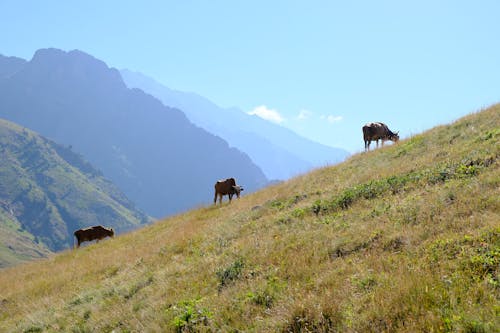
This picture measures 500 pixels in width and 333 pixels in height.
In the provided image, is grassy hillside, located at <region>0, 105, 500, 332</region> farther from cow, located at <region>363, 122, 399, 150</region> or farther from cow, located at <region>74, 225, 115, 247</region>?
cow, located at <region>74, 225, 115, 247</region>

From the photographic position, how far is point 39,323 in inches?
395

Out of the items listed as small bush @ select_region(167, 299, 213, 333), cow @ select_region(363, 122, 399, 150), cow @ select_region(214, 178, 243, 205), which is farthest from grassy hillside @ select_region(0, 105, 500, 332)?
cow @ select_region(363, 122, 399, 150)

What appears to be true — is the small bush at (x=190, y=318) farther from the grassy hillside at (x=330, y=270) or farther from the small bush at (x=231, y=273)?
the small bush at (x=231, y=273)

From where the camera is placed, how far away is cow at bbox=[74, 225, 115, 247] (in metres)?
28.9

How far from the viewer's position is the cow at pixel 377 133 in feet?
89.3

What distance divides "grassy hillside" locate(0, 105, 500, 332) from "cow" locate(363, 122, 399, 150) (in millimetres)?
11305

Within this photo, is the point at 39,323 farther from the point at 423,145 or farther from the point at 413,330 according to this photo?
the point at 423,145

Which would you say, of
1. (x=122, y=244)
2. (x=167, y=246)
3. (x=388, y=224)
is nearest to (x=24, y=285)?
(x=122, y=244)

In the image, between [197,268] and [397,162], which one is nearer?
[197,268]

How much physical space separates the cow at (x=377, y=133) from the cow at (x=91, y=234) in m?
20.8

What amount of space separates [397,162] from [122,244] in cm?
1425

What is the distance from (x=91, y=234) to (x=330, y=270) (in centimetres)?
2612

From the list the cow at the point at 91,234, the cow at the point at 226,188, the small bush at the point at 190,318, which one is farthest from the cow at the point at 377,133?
the small bush at the point at 190,318

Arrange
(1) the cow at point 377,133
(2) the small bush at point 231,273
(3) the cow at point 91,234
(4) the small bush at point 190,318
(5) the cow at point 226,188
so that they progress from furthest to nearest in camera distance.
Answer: (3) the cow at point 91,234 → (1) the cow at point 377,133 → (5) the cow at point 226,188 → (2) the small bush at point 231,273 → (4) the small bush at point 190,318
